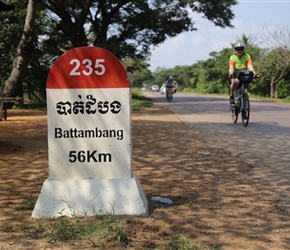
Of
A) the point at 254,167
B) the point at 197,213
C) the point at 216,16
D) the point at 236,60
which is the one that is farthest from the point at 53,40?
the point at 197,213

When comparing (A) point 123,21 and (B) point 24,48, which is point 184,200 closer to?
(B) point 24,48

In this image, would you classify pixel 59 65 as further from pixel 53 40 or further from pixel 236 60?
pixel 53 40

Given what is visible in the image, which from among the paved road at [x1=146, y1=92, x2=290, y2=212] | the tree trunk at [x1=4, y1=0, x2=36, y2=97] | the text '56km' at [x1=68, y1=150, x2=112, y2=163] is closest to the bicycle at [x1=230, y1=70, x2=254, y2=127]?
the paved road at [x1=146, y1=92, x2=290, y2=212]

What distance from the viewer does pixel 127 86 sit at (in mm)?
3750

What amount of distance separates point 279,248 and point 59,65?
7.65ft

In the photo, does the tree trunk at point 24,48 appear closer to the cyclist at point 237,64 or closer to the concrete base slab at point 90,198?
the cyclist at point 237,64

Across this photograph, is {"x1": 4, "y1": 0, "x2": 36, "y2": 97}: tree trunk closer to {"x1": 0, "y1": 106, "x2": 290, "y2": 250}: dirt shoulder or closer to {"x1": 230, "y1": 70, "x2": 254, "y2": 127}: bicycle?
{"x1": 230, "y1": 70, "x2": 254, "y2": 127}: bicycle

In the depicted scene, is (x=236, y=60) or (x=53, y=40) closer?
(x=236, y=60)

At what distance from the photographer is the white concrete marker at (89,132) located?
147 inches

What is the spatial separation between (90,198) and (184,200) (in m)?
0.96

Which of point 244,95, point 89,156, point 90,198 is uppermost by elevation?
point 244,95

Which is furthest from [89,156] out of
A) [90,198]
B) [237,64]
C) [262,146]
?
[237,64]

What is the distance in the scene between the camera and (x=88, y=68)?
3732 mm

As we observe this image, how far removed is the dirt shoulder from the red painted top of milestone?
1178 mm
